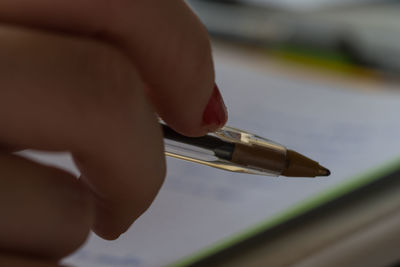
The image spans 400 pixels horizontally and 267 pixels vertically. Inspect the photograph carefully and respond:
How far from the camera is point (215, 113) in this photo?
21cm

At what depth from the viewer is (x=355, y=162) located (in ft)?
1.24

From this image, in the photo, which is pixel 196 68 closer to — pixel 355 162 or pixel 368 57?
pixel 355 162

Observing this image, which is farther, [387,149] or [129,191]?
[387,149]

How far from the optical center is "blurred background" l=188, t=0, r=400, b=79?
26.4 inches

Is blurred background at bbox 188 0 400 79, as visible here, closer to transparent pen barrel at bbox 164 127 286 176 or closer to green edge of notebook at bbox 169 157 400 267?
green edge of notebook at bbox 169 157 400 267

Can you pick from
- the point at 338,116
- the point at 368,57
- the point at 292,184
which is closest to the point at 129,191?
the point at 292,184

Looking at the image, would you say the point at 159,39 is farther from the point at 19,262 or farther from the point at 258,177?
the point at 258,177

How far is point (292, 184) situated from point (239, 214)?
5 cm

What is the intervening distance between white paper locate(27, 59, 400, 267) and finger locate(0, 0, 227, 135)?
0.24ft

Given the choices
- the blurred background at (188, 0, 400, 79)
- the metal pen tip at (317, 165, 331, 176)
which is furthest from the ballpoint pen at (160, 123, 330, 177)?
the blurred background at (188, 0, 400, 79)

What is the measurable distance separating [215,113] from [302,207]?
0.12 m

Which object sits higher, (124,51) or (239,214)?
(124,51)

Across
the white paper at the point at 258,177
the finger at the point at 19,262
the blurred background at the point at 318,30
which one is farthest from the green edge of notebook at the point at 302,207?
the blurred background at the point at 318,30

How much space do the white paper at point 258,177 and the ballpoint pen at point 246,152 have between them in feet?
0.15
